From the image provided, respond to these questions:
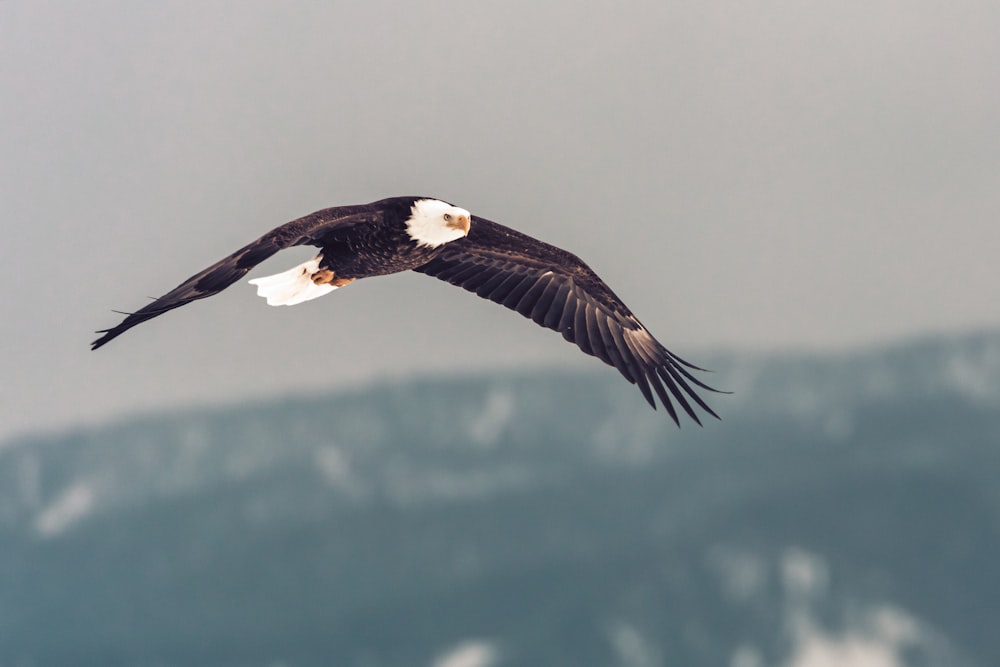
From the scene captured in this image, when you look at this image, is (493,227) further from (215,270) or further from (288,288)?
(215,270)

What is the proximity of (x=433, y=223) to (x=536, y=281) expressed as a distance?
1.39 m

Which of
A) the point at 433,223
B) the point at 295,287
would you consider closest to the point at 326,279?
the point at 295,287

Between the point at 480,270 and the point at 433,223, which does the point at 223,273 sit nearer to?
the point at 433,223

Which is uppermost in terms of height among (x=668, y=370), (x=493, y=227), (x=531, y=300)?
(x=493, y=227)

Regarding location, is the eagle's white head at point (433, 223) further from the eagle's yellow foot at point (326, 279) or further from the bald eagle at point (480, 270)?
the eagle's yellow foot at point (326, 279)

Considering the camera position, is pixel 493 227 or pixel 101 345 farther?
pixel 493 227

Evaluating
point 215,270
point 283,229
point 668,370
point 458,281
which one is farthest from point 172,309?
point 668,370

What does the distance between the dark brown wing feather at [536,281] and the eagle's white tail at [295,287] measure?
0.96 metres

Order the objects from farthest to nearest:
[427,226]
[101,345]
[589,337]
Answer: [589,337] < [427,226] < [101,345]

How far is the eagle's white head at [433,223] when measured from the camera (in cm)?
967

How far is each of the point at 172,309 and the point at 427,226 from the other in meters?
2.43

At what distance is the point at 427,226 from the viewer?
9.69 metres

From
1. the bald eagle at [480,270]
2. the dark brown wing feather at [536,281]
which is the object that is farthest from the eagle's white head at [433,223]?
the dark brown wing feather at [536,281]

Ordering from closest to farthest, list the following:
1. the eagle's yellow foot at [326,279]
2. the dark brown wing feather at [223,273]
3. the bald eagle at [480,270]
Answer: the dark brown wing feather at [223,273]
the bald eagle at [480,270]
the eagle's yellow foot at [326,279]
